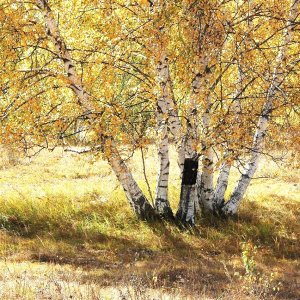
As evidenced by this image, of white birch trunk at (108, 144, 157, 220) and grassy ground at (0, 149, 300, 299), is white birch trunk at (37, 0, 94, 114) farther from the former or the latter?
white birch trunk at (108, 144, 157, 220)

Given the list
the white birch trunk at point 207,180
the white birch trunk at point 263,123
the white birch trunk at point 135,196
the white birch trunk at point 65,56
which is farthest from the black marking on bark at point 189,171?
the white birch trunk at point 65,56

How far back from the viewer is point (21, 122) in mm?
10078

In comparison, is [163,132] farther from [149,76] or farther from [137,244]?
[137,244]

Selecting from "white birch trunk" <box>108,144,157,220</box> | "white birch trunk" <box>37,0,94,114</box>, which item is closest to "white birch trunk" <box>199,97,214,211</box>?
"white birch trunk" <box>108,144,157,220</box>

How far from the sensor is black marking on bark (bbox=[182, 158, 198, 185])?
1089 cm

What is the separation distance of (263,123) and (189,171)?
216 centimetres

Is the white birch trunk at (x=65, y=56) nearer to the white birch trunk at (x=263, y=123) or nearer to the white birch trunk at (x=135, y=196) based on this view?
the white birch trunk at (x=135, y=196)

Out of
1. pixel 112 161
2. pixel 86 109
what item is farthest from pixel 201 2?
pixel 112 161

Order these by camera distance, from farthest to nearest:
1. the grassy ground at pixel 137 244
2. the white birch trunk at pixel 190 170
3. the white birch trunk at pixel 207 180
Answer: the white birch trunk at pixel 207 180 → the white birch trunk at pixel 190 170 → the grassy ground at pixel 137 244

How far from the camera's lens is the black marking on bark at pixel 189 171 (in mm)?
10891

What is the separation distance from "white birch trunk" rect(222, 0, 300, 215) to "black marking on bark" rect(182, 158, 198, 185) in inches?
55.0

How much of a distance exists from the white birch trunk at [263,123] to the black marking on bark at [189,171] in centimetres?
140

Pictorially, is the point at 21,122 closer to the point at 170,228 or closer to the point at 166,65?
the point at 166,65

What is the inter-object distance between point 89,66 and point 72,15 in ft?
4.41
